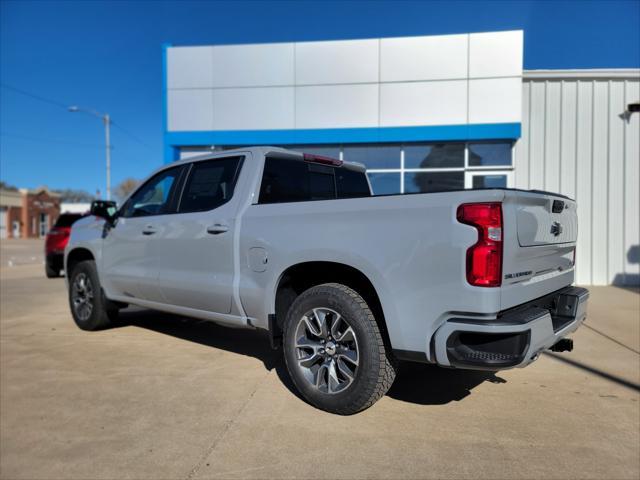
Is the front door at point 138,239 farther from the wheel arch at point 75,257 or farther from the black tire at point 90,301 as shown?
the wheel arch at point 75,257

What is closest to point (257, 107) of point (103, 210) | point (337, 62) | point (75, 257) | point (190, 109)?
point (190, 109)

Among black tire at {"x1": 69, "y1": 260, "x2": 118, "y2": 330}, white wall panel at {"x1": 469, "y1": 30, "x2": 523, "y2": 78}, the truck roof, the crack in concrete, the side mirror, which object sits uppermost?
white wall panel at {"x1": 469, "y1": 30, "x2": 523, "y2": 78}

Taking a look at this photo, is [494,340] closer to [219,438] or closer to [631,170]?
[219,438]

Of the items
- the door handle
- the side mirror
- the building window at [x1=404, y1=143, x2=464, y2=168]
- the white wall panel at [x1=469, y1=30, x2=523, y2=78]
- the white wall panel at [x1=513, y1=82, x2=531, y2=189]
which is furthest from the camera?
the building window at [x1=404, y1=143, x2=464, y2=168]

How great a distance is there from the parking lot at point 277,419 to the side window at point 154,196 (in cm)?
153

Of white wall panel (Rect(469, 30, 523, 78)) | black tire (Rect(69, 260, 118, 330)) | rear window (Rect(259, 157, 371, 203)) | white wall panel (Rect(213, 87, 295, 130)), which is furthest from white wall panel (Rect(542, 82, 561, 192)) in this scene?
black tire (Rect(69, 260, 118, 330))

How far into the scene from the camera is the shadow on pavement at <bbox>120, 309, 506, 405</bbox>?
13.0ft

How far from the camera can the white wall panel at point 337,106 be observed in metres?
11.2

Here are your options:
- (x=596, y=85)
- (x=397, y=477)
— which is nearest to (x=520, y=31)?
(x=596, y=85)

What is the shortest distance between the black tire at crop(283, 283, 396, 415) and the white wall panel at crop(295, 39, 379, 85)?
347 inches

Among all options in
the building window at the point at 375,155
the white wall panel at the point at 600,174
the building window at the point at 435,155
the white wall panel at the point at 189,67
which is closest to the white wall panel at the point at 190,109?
the white wall panel at the point at 189,67

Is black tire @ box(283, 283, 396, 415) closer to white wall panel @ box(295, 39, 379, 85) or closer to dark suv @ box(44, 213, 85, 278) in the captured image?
white wall panel @ box(295, 39, 379, 85)

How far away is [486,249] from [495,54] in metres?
9.43

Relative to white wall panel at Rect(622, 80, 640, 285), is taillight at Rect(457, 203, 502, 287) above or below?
below
